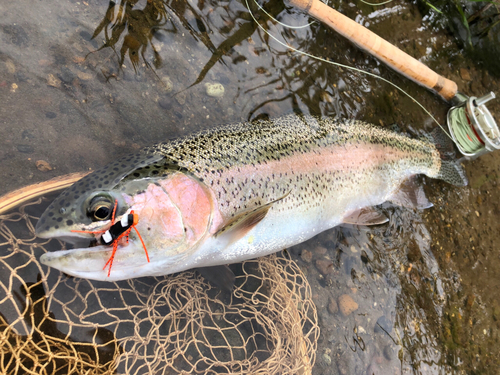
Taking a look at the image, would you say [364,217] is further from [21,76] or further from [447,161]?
[21,76]

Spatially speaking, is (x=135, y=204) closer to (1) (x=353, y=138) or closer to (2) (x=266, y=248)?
(2) (x=266, y=248)

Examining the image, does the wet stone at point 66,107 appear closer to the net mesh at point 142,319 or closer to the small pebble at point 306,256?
the net mesh at point 142,319

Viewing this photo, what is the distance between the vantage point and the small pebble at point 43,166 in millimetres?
1973

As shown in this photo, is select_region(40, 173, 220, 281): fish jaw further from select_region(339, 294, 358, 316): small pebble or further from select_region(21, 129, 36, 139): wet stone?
select_region(339, 294, 358, 316): small pebble

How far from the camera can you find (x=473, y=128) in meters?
3.20

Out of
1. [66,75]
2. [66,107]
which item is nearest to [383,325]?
[66,107]

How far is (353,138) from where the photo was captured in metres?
2.47

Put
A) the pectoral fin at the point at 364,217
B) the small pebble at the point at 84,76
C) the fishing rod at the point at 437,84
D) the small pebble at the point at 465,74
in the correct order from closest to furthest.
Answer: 1. the small pebble at the point at 84,76
2. the pectoral fin at the point at 364,217
3. the fishing rod at the point at 437,84
4. the small pebble at the point at 465,74

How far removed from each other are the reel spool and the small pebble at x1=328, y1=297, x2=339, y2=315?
2322 millimetres

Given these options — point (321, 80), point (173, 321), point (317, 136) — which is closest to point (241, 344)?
point (173, 321)

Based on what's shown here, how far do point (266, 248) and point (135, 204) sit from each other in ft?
3.15

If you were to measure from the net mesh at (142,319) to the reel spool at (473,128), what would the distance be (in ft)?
8.44

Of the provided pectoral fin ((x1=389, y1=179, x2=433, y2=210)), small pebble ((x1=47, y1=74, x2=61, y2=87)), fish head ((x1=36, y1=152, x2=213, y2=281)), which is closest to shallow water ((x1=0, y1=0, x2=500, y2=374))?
small pebble ((x1=47, y1=74, x2=61, y2=87))

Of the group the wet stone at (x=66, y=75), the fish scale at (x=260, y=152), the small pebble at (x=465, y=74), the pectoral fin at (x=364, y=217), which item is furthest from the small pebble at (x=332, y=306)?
the small pebble at (x=465, y=74)
